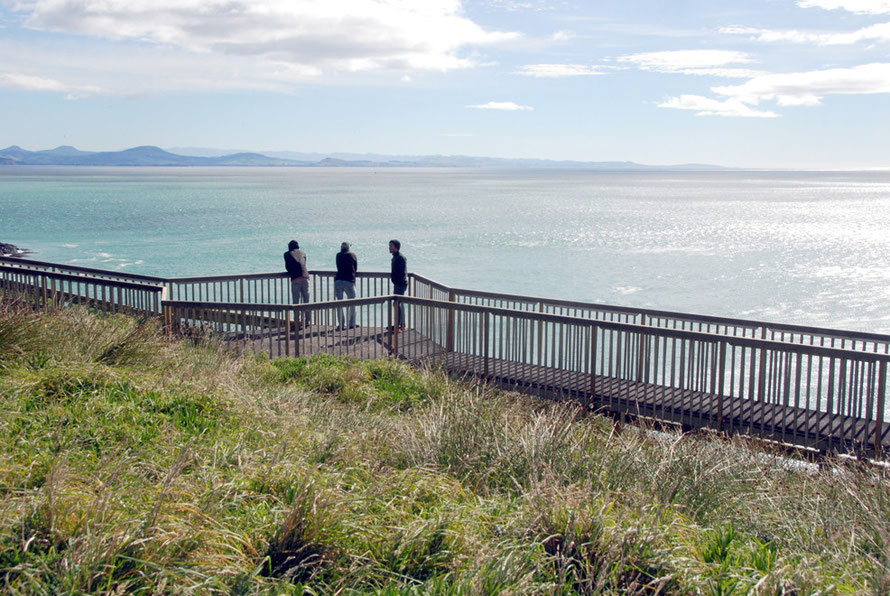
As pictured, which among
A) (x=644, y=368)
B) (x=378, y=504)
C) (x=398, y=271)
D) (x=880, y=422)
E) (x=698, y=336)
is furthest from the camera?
(x=398, y=271)

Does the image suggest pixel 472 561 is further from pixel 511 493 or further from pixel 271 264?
pixel 271 264

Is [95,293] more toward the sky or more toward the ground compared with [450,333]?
more toward the sky

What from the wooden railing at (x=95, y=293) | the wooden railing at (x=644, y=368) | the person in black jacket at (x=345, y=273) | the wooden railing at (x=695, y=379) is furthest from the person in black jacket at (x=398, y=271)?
the wooden railing at (x=95, y=293)

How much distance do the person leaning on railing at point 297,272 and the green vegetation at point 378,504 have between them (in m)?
8.84

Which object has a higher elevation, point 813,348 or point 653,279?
point 813,348

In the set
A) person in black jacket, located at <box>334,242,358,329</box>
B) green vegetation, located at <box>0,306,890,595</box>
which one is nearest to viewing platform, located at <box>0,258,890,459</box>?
green vegetation, located at <box>0,306,890,595</box>

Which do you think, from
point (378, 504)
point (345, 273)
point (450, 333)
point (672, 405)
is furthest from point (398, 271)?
point (378, 504)

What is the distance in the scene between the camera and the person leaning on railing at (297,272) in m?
16.7

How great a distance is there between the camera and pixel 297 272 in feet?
55.1

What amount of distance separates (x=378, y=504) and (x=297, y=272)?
1216 cm

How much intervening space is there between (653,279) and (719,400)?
34479mm

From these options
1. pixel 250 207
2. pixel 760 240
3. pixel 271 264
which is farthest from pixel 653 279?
pixel 250 207

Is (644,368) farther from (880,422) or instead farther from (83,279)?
(83,279)

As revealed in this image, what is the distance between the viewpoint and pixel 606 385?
34.5 feet
